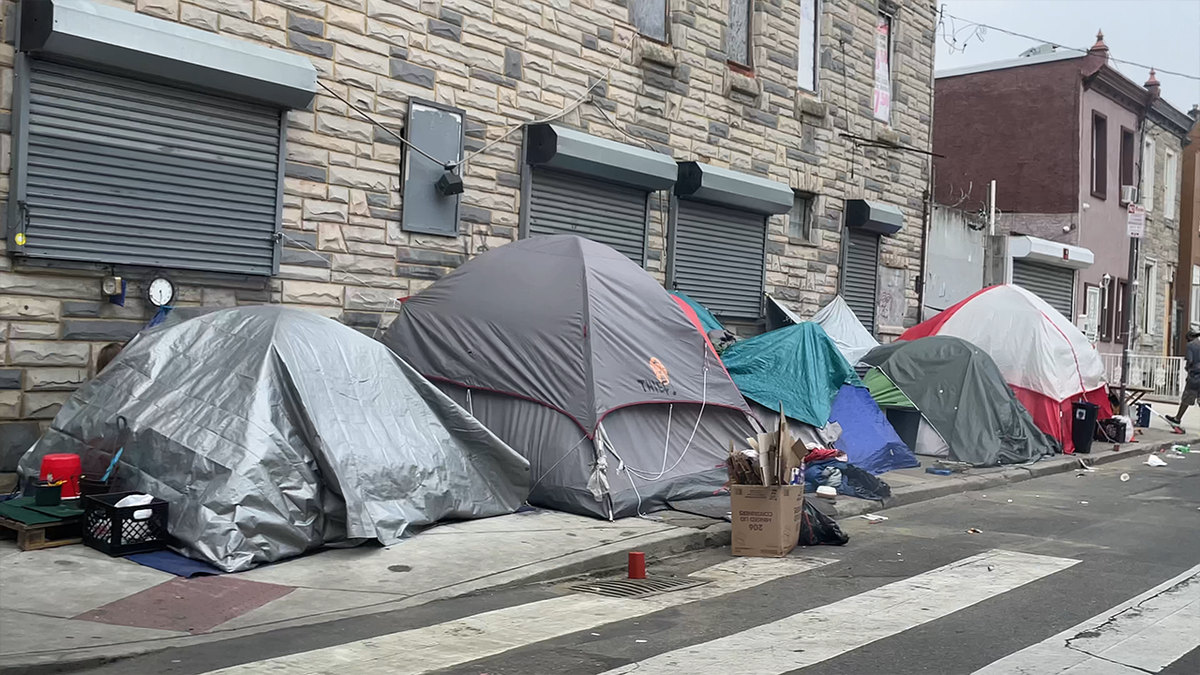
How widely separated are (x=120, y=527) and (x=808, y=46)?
13135mm

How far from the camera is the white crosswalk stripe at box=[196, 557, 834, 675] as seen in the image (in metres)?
5.11

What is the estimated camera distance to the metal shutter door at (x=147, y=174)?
818cm

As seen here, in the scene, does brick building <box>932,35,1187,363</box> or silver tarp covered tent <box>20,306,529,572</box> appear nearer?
silver tarp covered tent <box>20,306,529,572</box>

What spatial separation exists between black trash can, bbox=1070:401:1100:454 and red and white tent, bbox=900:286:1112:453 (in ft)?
0.31

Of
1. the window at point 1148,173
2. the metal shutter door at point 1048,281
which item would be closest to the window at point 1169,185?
the window at point 1148,173

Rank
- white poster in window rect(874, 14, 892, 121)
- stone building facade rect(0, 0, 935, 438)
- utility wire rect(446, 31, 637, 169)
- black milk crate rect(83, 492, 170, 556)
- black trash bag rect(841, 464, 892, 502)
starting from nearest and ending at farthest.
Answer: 1. black milk crate rect(83, 492, 170, 556)
2. stone building facade rect(0, 0, 935, 438)
3. black trash bag rect(841, 464, 892, 502)
4. utility wire rect(446, 31, 637, 169)
5. white poster in window rect(874, 14, 892, 121)

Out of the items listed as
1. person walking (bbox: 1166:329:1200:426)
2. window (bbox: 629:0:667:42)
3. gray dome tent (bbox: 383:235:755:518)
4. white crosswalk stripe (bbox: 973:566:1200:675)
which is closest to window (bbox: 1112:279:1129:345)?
person walking (bbox: 1166:329:1200:426)

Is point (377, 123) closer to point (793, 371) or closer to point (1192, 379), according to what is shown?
point (793, 371)

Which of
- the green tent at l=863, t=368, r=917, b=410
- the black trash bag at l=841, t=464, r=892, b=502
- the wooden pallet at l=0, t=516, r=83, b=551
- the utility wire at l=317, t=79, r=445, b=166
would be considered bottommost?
the wooden pallet at l=0, t=516, r=83, b=551

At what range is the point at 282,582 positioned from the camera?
669 centimetres

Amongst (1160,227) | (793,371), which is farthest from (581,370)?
(1160,227)

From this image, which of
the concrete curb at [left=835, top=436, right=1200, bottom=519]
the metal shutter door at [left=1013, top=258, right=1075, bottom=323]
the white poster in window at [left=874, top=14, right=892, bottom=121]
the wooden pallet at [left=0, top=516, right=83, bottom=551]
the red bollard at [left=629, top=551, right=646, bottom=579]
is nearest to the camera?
the wooden pallet at [left=0, top=516, right=83, bottom=551]

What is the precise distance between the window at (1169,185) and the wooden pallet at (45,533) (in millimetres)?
31526

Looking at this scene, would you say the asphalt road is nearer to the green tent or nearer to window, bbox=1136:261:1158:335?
the green tent
